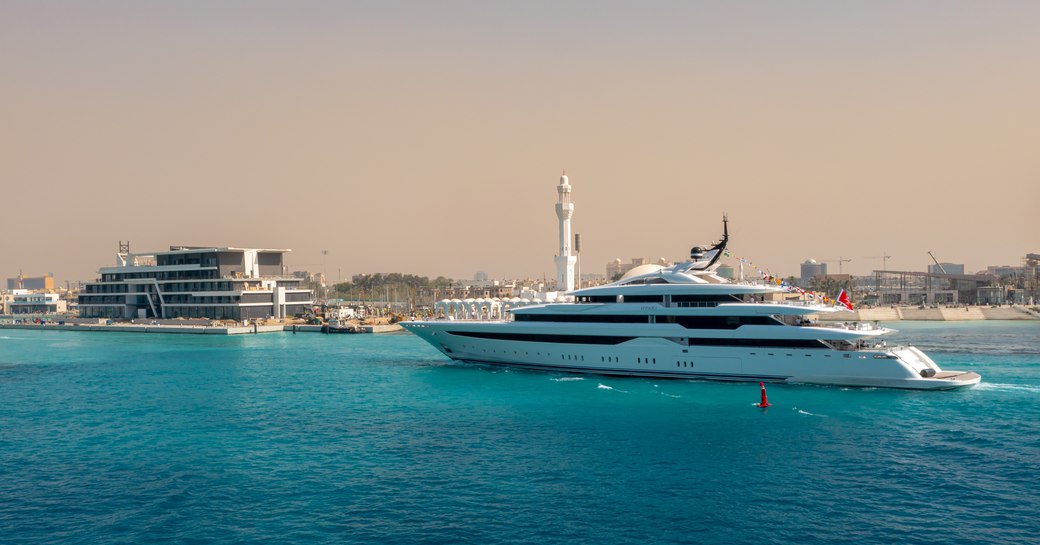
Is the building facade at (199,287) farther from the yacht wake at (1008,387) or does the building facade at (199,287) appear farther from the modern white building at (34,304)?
the yacht wake at (1008,387)

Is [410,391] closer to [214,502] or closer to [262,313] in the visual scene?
[214,502]

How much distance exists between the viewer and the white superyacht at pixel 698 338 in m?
41.2

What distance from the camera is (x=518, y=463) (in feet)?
86.0

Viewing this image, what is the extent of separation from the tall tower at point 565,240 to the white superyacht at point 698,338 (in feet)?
42.7

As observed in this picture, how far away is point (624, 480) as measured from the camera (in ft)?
79.1

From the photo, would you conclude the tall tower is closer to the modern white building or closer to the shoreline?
the shoreline

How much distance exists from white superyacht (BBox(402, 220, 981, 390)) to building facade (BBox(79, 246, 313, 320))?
218 ft

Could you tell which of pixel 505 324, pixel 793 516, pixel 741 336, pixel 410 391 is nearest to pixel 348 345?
pixel 505 324

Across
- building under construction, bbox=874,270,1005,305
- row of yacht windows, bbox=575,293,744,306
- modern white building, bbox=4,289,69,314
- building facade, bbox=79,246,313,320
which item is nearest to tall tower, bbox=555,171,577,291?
row of yacht windows, bbox=575,293,744,306

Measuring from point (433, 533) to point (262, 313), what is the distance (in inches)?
3859

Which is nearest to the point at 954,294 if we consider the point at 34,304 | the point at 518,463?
the point at 518,463

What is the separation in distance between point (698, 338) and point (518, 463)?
21.4m

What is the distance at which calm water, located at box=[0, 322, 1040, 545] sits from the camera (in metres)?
20.3

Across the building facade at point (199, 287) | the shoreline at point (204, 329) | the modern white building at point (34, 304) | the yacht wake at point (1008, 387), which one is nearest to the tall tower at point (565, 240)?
the yacht wake at point (1008, 387)
